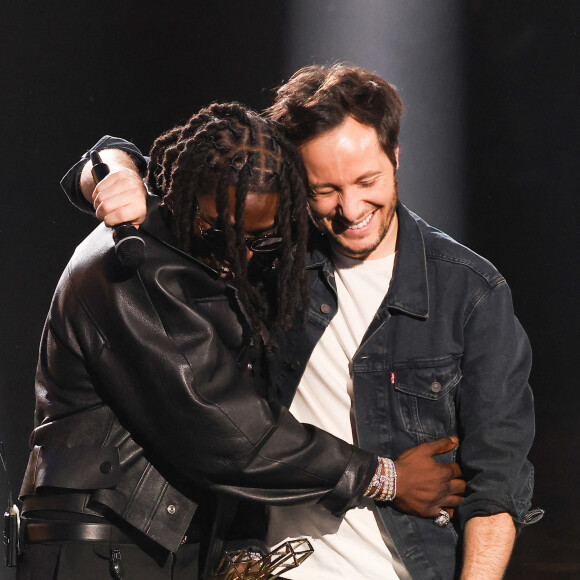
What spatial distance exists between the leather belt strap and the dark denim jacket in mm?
486

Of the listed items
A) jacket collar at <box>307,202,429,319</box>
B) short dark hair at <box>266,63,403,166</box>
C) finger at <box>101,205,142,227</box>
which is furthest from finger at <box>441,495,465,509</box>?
finger at <box>101,205,142,227</box>

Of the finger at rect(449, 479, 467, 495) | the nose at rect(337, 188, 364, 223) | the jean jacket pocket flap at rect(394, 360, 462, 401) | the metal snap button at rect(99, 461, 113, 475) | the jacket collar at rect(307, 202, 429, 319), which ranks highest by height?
the nose at rect(337, 188, 364, 223)

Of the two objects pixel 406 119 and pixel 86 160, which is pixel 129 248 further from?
pixel 406 119

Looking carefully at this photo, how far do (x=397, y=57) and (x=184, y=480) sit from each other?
1.50m

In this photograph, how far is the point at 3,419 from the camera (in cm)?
288

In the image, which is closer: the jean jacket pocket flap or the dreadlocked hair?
the dreadlocked hair

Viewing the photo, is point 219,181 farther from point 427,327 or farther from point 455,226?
point 455,226

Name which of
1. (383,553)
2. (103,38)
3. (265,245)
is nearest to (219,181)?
(265,245)

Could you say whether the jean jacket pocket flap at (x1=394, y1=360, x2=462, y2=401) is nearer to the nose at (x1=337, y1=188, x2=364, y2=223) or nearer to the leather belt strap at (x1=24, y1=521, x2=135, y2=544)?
the nose at (x1=337, y1=188, x2=364, y2=223)

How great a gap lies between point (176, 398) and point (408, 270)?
0.63 metres

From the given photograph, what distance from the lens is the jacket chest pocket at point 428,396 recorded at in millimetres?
1914

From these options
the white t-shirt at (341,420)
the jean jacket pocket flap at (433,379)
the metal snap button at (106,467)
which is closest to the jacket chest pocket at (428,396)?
the jean jacket pocket flap at (433,379)

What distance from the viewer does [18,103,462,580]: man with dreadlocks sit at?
1.63m

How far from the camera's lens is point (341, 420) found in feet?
6.47
